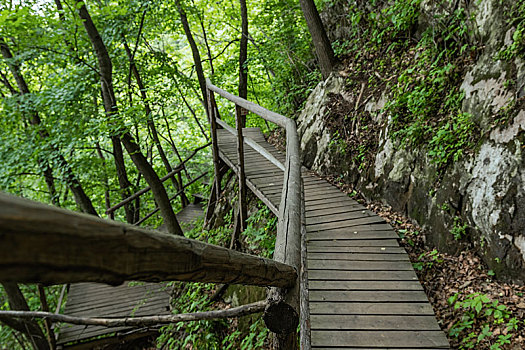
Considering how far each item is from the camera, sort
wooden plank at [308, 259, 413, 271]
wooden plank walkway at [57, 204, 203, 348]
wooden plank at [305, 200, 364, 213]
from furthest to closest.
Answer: wooden plank walkway at [57, 204, 203, 348]
wooden plank at [305, 200, 364, 213]
wooden plank at [308, 259, 413, 271]

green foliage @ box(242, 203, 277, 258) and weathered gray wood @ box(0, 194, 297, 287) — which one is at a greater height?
weathered gray wood @ box(0, 194, 297, 287)

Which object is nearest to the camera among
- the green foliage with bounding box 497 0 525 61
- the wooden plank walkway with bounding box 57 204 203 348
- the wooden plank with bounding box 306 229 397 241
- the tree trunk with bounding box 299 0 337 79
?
the green foliage with bounding box 497 0 525 61

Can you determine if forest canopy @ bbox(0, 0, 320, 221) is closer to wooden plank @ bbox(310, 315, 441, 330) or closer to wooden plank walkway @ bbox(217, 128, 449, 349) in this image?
wooden plank walkway @ bbox(217, 128, 449, 349)

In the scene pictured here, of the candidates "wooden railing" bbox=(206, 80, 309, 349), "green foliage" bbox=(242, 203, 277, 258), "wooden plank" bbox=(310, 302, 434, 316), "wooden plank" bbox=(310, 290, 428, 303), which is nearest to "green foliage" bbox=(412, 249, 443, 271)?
"wooden plank" bbox=(310, 290, 428, 303)

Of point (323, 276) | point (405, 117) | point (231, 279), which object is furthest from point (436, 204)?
point (231, 279)

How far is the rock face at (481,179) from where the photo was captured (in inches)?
142

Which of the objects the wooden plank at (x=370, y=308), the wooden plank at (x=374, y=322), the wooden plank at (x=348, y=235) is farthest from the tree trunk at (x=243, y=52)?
the wooden plank at (x=374, y=322)

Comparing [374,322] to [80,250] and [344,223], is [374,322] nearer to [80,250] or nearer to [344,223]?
[344,223]

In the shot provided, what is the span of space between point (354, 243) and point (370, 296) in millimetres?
945

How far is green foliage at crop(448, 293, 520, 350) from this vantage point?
9.96ft

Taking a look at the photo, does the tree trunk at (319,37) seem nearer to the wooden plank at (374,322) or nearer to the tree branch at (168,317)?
the wooden plank at (374,322)

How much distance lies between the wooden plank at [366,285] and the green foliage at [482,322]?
0.46 meters

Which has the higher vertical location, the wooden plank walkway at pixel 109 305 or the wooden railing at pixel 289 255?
the wooden railing at pixel 289 255

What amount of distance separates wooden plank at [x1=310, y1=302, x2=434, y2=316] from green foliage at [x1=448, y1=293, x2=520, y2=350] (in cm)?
34
